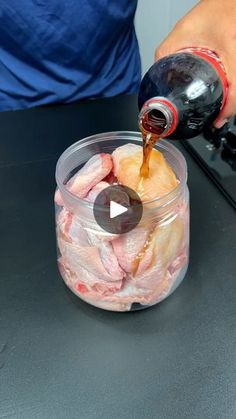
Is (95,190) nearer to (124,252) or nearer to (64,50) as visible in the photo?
(124,252)

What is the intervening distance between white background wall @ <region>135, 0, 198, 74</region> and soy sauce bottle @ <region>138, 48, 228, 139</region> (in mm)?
761

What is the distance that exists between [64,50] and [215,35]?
367mm

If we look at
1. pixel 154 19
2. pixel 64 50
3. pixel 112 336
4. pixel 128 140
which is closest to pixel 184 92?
pixel 128 140

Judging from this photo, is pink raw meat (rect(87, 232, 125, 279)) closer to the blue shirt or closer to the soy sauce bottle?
the soy sauce bottle

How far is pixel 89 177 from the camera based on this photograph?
1.82 ft

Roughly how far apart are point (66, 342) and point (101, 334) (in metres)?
0.04

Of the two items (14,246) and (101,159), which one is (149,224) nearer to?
(101,159)

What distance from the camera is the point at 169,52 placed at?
2.08 feet

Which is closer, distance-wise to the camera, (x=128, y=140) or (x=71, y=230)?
(x=71, y=230)

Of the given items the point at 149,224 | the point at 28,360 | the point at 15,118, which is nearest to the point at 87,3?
the point at 15,118

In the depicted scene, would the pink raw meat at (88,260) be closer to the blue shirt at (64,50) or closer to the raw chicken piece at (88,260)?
the raw chicken piece at (88,260)

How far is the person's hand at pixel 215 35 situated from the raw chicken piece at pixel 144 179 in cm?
10

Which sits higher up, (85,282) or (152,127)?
(152,127)
